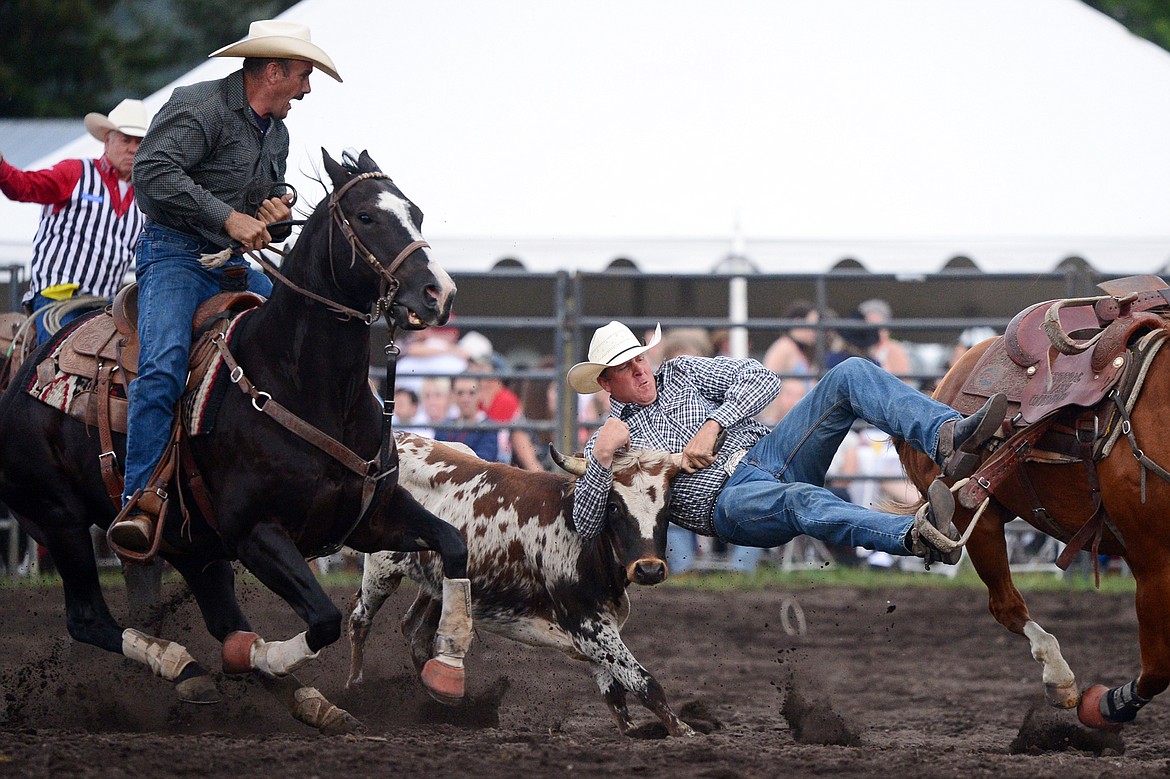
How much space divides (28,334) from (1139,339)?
4994 millimetres

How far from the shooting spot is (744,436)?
599cm

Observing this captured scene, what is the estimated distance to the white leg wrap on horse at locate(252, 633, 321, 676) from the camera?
16.3ft

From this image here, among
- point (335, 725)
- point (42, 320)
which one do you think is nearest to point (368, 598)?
point (335, 725)

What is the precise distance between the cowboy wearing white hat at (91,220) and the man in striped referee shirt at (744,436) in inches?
114

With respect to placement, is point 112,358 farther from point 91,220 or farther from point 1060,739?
point 1060,739

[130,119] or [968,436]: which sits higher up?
[130,119]

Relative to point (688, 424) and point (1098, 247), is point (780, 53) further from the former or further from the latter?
point (688, 424)

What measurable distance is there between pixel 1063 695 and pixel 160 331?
386 cm

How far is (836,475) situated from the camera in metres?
10.7

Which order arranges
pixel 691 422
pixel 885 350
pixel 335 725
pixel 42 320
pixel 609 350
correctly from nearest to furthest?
pixel 335 725, pixel 609 350, pixel 691 422, pixel 42 320, pixel 885 350

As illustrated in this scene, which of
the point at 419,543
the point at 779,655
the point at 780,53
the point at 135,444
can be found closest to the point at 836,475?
the point at 779,655

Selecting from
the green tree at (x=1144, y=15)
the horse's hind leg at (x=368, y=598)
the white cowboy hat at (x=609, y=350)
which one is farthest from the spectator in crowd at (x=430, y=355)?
the green tree at (x=1144, y=15)

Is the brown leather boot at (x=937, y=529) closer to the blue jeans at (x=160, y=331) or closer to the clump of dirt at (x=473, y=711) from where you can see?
the clump of dirt at (x=473, y=711)

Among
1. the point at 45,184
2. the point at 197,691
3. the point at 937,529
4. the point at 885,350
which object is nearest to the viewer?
the point at 937,529
